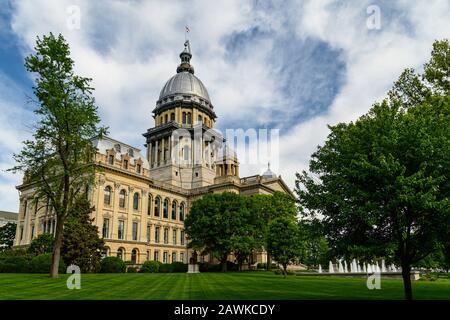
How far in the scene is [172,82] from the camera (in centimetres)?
9194

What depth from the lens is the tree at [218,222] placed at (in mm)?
50031

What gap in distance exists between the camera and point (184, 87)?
89562mm

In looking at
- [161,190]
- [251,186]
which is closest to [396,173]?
[251,186]

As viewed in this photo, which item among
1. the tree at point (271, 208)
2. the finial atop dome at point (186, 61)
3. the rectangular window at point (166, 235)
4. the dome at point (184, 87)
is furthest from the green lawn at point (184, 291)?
the finial atop dome at point (186, 61)

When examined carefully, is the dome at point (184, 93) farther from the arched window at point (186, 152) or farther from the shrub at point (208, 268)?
Result: the shrub at point (208, 268)

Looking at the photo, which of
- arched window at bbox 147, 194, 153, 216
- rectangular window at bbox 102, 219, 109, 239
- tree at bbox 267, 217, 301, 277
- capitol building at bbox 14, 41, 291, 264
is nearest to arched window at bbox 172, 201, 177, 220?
capitol building at bbox 14, 41, 291, 264

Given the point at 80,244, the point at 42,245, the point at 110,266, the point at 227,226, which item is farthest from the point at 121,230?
the point at 80,244

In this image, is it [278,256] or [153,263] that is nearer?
[278,256]

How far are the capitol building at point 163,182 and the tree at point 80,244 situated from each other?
12.7 ft

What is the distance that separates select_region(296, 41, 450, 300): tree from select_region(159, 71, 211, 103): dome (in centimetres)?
7496

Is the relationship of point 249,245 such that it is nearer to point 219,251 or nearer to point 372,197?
point 219,251

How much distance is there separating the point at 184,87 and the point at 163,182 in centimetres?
2981

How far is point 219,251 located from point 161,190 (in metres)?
22.7

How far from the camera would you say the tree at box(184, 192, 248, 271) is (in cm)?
5003
